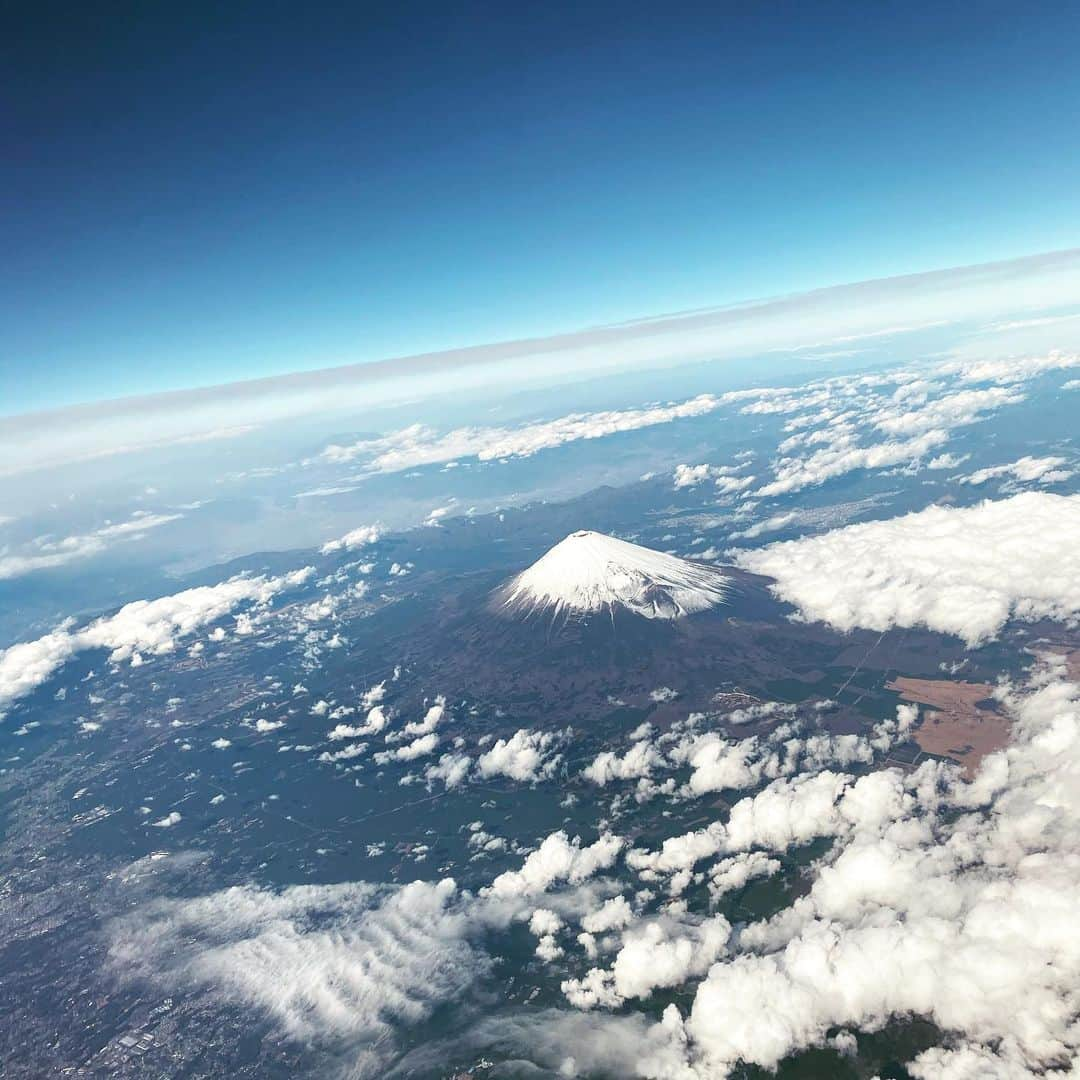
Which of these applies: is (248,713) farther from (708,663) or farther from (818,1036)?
(818,1036)

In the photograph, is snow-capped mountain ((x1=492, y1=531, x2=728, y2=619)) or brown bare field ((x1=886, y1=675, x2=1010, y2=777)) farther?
snow-capped mountain ((x1=492, y1=531, x2=728, y2=619))

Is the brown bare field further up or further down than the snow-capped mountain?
further down

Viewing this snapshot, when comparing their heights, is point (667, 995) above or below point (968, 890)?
below

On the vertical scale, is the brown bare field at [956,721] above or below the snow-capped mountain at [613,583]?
below

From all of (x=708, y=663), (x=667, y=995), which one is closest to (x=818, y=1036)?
(x=667, y=995)

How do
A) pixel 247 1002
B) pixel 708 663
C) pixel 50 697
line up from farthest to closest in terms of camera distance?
pixel 50 697
pixel 708 663
pixel 247 1002
